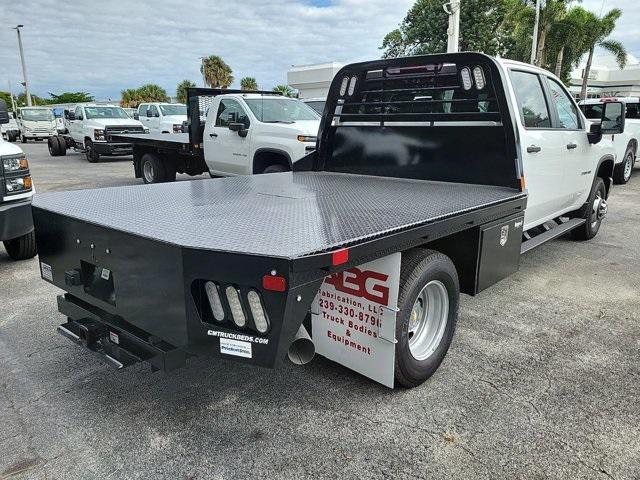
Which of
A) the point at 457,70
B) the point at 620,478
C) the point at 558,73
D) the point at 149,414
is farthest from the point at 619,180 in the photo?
the point at 558,73

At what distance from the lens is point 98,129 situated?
1789 centimetres

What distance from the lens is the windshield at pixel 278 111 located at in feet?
29.9

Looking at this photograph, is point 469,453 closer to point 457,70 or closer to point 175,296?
point 175,296

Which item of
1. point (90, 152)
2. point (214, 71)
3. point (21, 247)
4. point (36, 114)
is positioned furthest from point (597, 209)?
point (214, 71)

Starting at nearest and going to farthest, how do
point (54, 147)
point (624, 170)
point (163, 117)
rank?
point (624, 170) < point (163, 117) < point (54, 147)

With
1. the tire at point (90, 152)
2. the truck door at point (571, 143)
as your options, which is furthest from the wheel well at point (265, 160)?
the tire at point (90, 152)

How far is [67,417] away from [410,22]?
131 feet

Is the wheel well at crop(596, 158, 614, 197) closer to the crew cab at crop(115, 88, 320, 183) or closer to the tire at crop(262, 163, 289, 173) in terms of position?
the crew cab at crop(115, 88, 320, 183)

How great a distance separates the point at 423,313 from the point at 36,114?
31.7 metres

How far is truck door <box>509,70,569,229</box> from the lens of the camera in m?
4.28

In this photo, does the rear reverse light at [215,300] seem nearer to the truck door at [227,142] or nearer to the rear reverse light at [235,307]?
the rear reverse light at [235,307]

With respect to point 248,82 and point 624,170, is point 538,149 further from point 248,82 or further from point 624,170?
point 248,82

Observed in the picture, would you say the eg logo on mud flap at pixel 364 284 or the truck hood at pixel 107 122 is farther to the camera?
the truck hood at pixel 107 122

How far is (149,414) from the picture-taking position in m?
2.90
